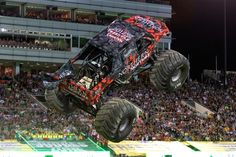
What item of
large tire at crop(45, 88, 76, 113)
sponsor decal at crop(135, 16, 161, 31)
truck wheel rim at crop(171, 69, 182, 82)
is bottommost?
large tire at crop(45, 88, 76, 113)

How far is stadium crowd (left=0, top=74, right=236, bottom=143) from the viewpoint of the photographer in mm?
37406

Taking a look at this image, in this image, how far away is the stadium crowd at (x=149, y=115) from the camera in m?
37.4

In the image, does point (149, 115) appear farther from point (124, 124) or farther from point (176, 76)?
point (124, 124)

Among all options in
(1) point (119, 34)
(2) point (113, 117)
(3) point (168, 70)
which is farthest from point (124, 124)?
(1) point (119, 34)

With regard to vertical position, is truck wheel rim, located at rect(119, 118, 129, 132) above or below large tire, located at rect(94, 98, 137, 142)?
below

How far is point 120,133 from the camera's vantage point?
1162 cm

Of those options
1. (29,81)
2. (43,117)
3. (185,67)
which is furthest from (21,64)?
(185,67)

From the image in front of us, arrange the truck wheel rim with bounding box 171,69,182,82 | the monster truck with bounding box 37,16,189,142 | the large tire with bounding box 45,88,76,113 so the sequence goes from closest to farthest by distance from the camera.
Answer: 1. the monster truck with bounding box 37,16,189,142
2. the large tire with bounding box 45,88,76,113
3. the truck wheel rim with bounding box 171,69,182,82

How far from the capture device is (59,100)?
41.1ft

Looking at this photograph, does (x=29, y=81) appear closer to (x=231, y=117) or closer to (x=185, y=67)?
(x=231, y=117)

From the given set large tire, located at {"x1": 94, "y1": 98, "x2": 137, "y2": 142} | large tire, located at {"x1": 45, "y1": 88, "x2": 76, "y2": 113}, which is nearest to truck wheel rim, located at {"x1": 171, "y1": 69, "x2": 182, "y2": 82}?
large tire, located at {"x1": 94, "y1": 98, "x2": 137, "y2": 142}

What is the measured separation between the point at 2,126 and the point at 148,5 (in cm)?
3613

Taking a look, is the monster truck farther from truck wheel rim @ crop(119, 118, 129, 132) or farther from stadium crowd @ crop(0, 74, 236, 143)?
stadium crowd @ crop(0, 74, 236, 143)

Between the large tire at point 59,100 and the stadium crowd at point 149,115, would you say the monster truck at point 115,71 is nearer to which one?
the large tire at point 59,100
